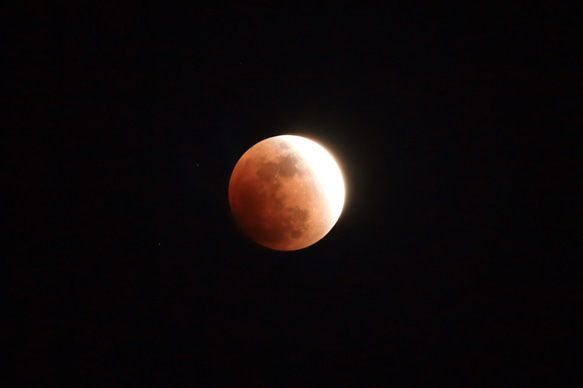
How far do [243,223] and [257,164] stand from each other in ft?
1.89

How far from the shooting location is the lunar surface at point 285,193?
10.7 ft

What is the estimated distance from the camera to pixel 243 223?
3.44 metres

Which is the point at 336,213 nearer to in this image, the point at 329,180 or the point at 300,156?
the point at 329,180

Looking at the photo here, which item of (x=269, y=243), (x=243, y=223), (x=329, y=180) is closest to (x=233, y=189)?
(x=243, y=223)

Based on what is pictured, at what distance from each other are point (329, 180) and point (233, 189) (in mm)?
928

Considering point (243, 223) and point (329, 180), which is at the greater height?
point (329, 180)

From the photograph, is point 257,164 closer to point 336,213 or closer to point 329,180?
point 329,180

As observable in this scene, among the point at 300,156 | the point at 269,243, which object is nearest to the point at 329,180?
the point at 300,156

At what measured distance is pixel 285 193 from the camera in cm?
324

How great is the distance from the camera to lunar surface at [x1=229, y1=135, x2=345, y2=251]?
3.26 metres

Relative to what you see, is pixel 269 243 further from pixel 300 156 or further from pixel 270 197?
pixel 300 156

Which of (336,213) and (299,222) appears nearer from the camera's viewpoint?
(299,222)

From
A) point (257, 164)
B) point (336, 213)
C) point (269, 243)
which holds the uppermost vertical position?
point (257, 164)

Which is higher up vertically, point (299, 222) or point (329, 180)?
point (329, 180)
